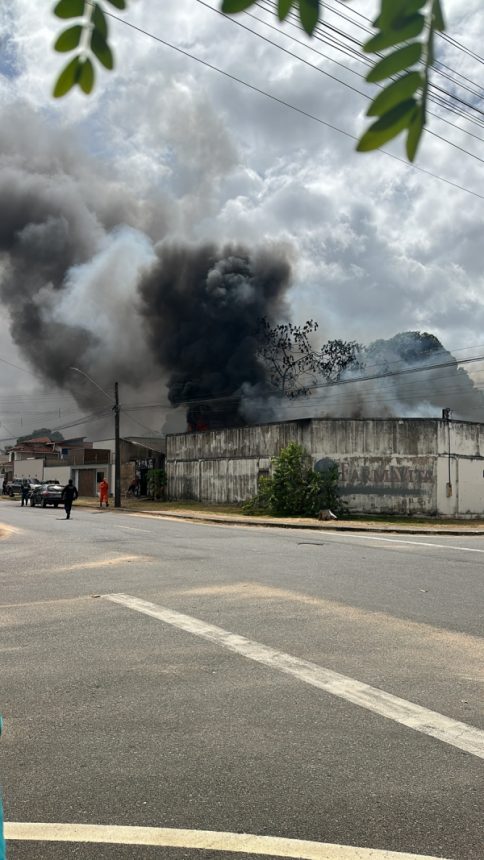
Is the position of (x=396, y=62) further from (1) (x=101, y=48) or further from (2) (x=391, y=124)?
(1) (x=101, y=48)

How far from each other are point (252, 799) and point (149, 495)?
4256 centimetres

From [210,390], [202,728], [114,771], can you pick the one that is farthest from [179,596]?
[210,390]

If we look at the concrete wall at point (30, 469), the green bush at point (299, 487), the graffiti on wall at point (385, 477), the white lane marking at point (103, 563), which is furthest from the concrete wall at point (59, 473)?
the white lane marking at point (103, 563)

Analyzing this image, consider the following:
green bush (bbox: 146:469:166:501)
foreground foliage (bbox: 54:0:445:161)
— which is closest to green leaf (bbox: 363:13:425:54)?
foreground foliage (bbox: 54:0:445:161)

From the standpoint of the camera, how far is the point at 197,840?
116 inches

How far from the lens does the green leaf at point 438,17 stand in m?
1.33

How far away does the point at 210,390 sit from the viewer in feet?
193

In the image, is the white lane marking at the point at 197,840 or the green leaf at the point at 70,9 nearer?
the green leaf at the point at 70,9

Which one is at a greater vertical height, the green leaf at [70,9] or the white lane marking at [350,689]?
the green leaf at [70,9]

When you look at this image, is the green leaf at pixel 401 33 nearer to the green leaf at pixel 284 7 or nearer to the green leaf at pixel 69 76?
the green leaf at pixel 284 7

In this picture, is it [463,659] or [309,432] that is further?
[309,432]

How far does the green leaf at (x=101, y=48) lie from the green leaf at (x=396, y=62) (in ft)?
1.75

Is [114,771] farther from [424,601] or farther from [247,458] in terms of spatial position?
[247,458]

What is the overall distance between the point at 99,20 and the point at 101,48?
54 mm
